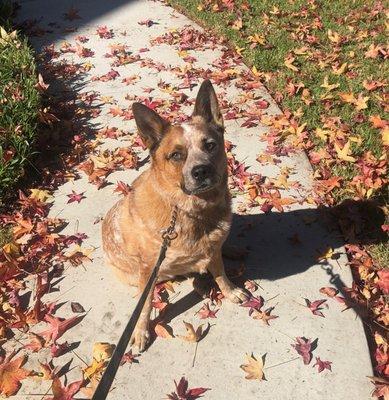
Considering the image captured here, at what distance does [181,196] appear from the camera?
3.09m

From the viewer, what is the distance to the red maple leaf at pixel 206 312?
3.57 m

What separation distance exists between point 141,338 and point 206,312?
24.4 inches

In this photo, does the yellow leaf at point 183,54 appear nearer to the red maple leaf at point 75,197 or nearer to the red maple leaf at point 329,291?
the red maple leaf at point 75,197

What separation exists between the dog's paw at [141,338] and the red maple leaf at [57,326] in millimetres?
609

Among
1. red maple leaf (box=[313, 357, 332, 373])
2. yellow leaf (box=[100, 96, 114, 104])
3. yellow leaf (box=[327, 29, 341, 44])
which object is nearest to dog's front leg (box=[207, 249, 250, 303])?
red maple leaf (box=[313, 357, 332, 373])

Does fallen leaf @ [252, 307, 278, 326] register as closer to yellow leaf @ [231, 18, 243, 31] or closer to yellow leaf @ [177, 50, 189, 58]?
yellow leaf @ [177, 50, 189, 58]

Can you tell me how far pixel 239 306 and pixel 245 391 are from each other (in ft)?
2.50

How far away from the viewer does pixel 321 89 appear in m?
5.93

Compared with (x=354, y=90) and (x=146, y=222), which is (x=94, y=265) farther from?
(x=354, y=90)

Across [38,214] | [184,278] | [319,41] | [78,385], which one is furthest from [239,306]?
[319,41]

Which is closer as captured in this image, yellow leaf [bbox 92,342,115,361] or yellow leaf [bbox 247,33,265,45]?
yellow leaf [bbox 92,342,115,361]

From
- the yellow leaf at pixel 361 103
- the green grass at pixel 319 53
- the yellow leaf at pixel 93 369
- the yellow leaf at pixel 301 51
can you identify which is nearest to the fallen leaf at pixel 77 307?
the yellow leaf at pixel 93 369

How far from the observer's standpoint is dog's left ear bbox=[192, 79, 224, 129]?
10.4 feet

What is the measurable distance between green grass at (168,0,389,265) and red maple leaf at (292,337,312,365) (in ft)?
3.79
